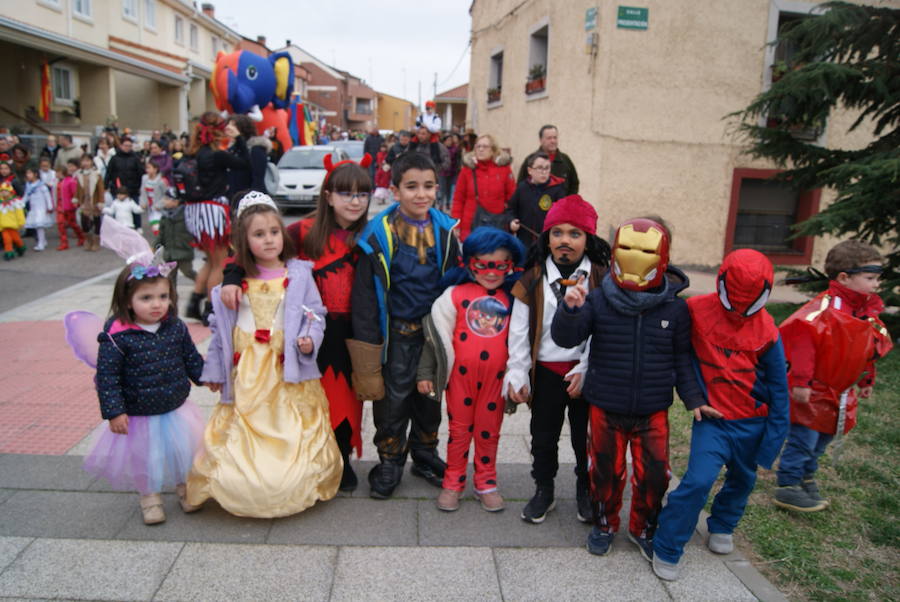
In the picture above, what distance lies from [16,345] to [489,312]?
208 inches

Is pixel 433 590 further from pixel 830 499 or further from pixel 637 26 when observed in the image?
pixel 637 26

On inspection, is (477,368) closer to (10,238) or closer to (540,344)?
(540,344)

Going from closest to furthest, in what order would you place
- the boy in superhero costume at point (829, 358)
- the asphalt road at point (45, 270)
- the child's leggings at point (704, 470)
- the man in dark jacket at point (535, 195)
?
1. the child's leggings at point (704, 470)
2. the boy in superhero costume at point (829, 358)
3. the man in dark jacket at point (535, 195)
4. the asphalt road at point (45, 270)

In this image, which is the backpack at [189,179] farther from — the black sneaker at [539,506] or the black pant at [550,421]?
the black sneaker at [539,506]

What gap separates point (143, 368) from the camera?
3.24 metres

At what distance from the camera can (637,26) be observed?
1012 cm

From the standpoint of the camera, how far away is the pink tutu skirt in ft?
10.8

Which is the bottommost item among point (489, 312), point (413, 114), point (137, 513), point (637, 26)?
point (137, 513)

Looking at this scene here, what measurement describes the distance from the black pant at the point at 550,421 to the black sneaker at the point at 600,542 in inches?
13.5

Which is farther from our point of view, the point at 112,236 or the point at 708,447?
the point at 112,236

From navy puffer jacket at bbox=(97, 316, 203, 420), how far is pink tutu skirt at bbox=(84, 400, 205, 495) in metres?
0.07

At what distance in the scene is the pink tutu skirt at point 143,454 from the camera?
328 centimetres

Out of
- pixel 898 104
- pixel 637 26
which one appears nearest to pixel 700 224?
pixel 637 26

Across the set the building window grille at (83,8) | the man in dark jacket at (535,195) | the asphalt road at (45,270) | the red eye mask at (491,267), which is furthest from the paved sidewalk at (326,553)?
the building window grille at (83,8)
